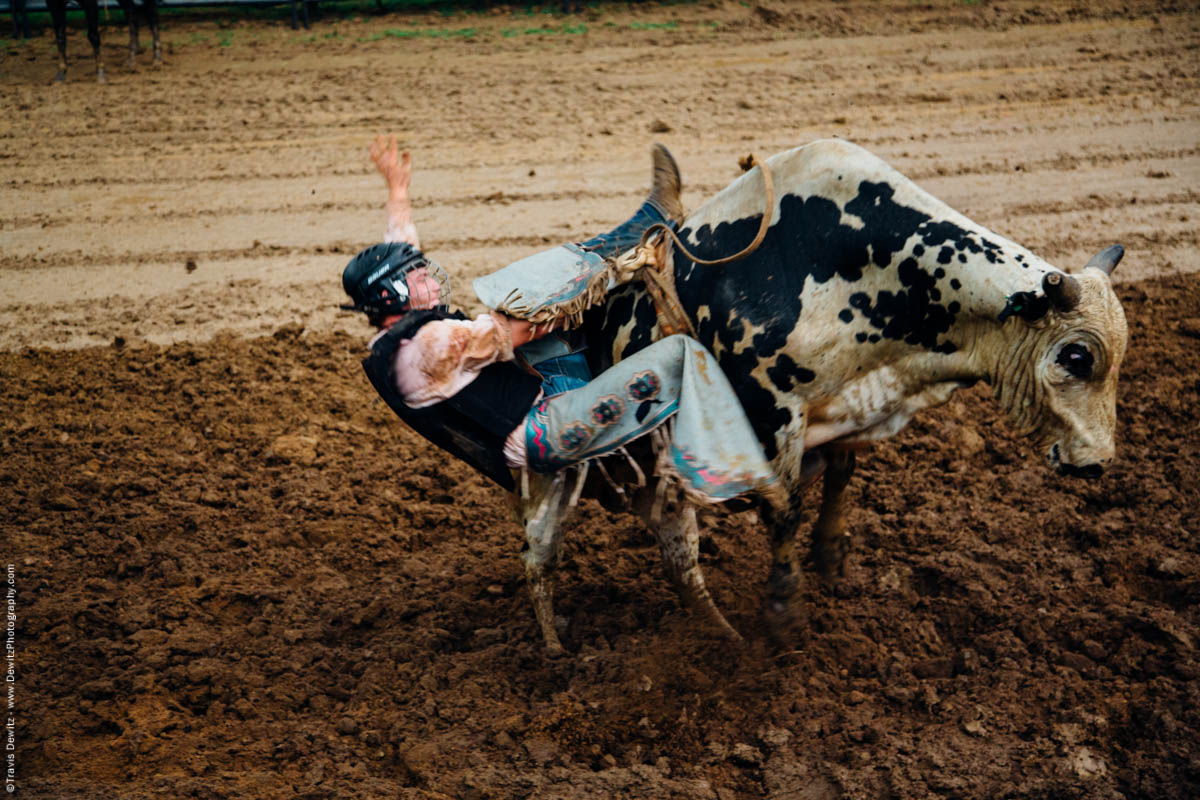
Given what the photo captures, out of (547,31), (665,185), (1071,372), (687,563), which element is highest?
(547,31)

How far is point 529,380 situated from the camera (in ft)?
12.7

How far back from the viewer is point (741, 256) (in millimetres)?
3635

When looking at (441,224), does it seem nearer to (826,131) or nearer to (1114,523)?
(826,131)

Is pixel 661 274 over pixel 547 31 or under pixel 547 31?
under

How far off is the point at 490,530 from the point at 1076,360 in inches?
115

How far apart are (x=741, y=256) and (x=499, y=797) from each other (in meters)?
1.99

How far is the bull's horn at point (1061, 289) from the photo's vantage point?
3.21 m

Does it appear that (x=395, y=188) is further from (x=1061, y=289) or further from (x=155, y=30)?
(x=155, y=30)

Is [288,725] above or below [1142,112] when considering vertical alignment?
below

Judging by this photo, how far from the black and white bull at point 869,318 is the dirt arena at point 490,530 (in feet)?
2.60

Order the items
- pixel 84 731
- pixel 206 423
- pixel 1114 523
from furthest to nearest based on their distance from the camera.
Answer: pixel 206 423
pixel 1114 523
pixel 84 731

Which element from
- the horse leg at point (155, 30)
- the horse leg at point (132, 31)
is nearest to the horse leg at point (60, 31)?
the horse leg at point (132, 31)

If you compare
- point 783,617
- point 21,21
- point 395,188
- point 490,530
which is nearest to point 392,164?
point 395,188

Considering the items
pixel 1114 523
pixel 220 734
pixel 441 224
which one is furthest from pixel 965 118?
pixel 220 734
